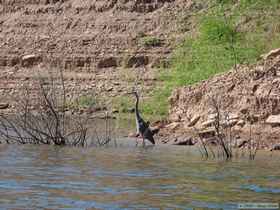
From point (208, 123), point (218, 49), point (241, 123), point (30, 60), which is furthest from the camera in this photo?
point (30, 60)

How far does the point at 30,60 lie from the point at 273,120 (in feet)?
99.8

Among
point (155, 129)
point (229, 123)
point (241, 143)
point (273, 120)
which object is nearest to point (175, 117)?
point (155, 129)

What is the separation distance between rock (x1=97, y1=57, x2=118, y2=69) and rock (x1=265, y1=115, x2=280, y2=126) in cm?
2721

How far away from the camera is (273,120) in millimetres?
19656

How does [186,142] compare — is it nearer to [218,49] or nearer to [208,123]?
[208,123]

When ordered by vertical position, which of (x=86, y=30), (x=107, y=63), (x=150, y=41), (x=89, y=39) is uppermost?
(x=86, y=30)

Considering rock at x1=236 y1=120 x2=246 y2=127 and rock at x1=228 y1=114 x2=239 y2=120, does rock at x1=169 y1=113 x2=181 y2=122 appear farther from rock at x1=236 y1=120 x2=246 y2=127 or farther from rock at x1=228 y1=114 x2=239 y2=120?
rock at x1=236 y1=120 x2=246 y2=127

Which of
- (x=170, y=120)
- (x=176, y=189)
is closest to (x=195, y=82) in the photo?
(x=170, y=120)

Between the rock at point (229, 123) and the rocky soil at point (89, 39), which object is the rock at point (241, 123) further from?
the rocky soil at point (89, 39)

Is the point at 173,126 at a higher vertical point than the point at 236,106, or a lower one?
lower

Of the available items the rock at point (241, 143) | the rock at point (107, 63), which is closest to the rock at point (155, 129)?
the rock at point (241, 143)

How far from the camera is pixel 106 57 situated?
155ft

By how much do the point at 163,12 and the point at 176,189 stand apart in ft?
130

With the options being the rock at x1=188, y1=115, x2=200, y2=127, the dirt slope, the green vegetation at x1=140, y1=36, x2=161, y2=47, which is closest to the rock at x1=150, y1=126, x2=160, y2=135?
the rock at x1=188, y1=115, x2=200, y2=127
